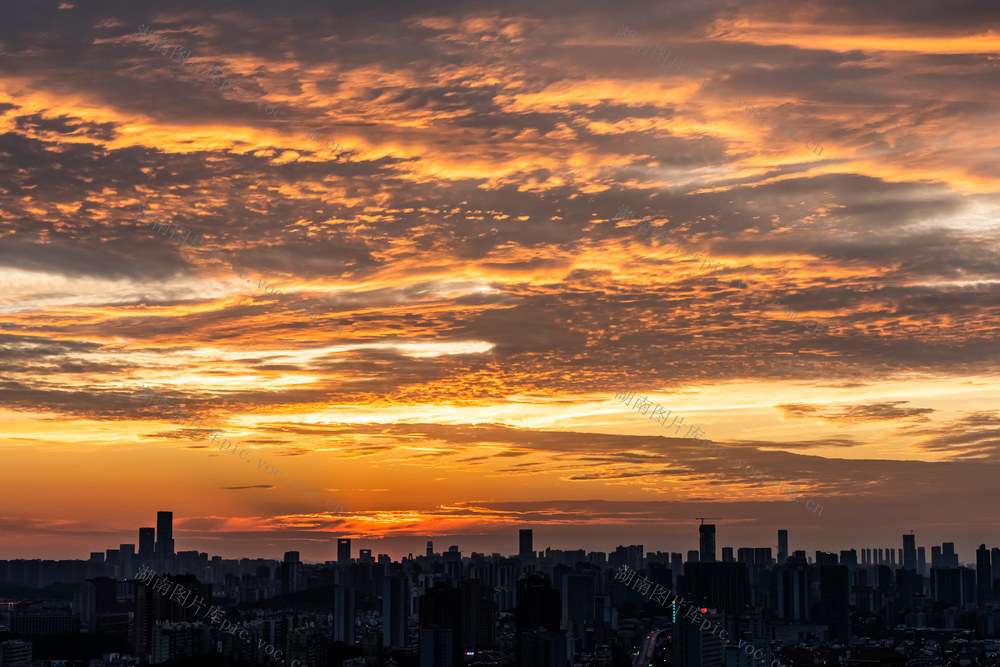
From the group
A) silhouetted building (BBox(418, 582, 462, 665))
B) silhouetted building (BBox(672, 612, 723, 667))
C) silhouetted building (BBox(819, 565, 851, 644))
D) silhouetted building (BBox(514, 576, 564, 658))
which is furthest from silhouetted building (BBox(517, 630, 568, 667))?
silhouetted building (BBox(819, 565, 851, 644))

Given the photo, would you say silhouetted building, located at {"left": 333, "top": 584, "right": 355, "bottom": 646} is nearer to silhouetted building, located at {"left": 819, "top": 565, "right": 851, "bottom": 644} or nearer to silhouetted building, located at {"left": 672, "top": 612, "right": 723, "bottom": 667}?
silhouetted building, located at {"left": 672, "top": 612, "right": 723, "bottom": 667}

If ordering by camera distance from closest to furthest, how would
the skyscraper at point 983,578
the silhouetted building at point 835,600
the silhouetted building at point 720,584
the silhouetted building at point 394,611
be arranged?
1. the silhouetted building at point 394,611
2. the silhouetted building at point 835,600
3. the silhouetted building at point 720,584
4. the skyscraper at point 983,578

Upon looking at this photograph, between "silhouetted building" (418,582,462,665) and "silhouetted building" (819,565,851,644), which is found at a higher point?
"silhouetted building" (418,582,462,665)

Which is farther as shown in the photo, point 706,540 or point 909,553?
point 909,553

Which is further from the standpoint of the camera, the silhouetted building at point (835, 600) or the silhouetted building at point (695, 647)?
the silhouetted building at point (835, 600)

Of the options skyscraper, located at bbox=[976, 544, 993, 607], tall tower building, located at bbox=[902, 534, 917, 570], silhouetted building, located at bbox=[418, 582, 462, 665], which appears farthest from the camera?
tall tower building, located at bbox=[902, 534, 917, 570]

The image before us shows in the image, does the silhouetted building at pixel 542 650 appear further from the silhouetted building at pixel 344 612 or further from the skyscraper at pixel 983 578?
the skyscraper at pixel 983 578

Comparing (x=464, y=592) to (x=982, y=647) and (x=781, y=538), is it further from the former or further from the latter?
(x=781, y=538)

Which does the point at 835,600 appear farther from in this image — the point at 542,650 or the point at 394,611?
the point at 542,650

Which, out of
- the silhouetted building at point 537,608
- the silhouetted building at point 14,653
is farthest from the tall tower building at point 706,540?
the silhouetted building at point 14,653

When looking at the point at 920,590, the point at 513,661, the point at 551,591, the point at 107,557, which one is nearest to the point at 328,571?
the point at 107,557

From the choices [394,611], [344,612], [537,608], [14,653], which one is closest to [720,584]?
[537,608]
